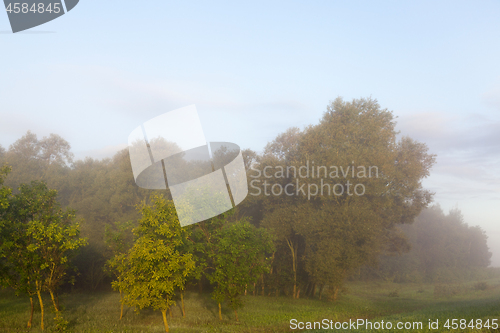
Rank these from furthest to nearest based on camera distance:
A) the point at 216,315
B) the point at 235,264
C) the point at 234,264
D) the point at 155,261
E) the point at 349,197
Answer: the point at 349,197 < the point at 216,315 < the point at 235,264 < the point at 234,264 < the point at 155,261

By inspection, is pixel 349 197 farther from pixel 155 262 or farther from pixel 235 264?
pixel 155 262

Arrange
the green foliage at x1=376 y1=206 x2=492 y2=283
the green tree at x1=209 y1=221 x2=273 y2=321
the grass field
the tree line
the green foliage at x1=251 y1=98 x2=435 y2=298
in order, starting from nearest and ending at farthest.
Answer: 1. the grass field
2. the green tree at x1=209 y1=221 x2=273 y2=321
3. the tree line
4. the green foliage at x1=251 y1=98 x2=435 y2=298
5. the green foliage at x1=376 y1=206 x2=492 y2=283

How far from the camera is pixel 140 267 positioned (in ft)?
57.7

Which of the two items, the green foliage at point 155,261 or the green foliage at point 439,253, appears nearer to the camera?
the green foliage at point 155,261

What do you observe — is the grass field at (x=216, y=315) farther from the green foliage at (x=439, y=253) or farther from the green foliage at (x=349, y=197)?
the green foliage at (x=439, y=253)

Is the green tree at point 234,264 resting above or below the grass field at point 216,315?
above

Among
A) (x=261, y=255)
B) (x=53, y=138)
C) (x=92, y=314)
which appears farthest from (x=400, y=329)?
(x=53, y=138)

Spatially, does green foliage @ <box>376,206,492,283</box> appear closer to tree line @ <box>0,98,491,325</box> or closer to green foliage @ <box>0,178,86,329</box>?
tree line @ <box>0,98,491,325</box>

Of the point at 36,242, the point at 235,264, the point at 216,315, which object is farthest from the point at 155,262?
the point at 216,315

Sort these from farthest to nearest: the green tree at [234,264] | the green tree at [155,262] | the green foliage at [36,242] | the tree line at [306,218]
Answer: the tree line at [306,218], the green tree at [234,264], the green tree at [155,262], the green foliage at [36,242]

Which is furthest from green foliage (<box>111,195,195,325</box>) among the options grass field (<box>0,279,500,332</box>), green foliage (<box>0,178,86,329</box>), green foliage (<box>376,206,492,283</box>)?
green foliage (<box>376,206,492,283</box>)

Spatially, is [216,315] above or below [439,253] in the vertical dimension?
above

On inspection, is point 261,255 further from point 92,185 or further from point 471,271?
point 471,271

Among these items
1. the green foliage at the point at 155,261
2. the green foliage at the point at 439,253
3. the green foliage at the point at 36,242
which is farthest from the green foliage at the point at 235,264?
the green foliage at the point at 439,253
